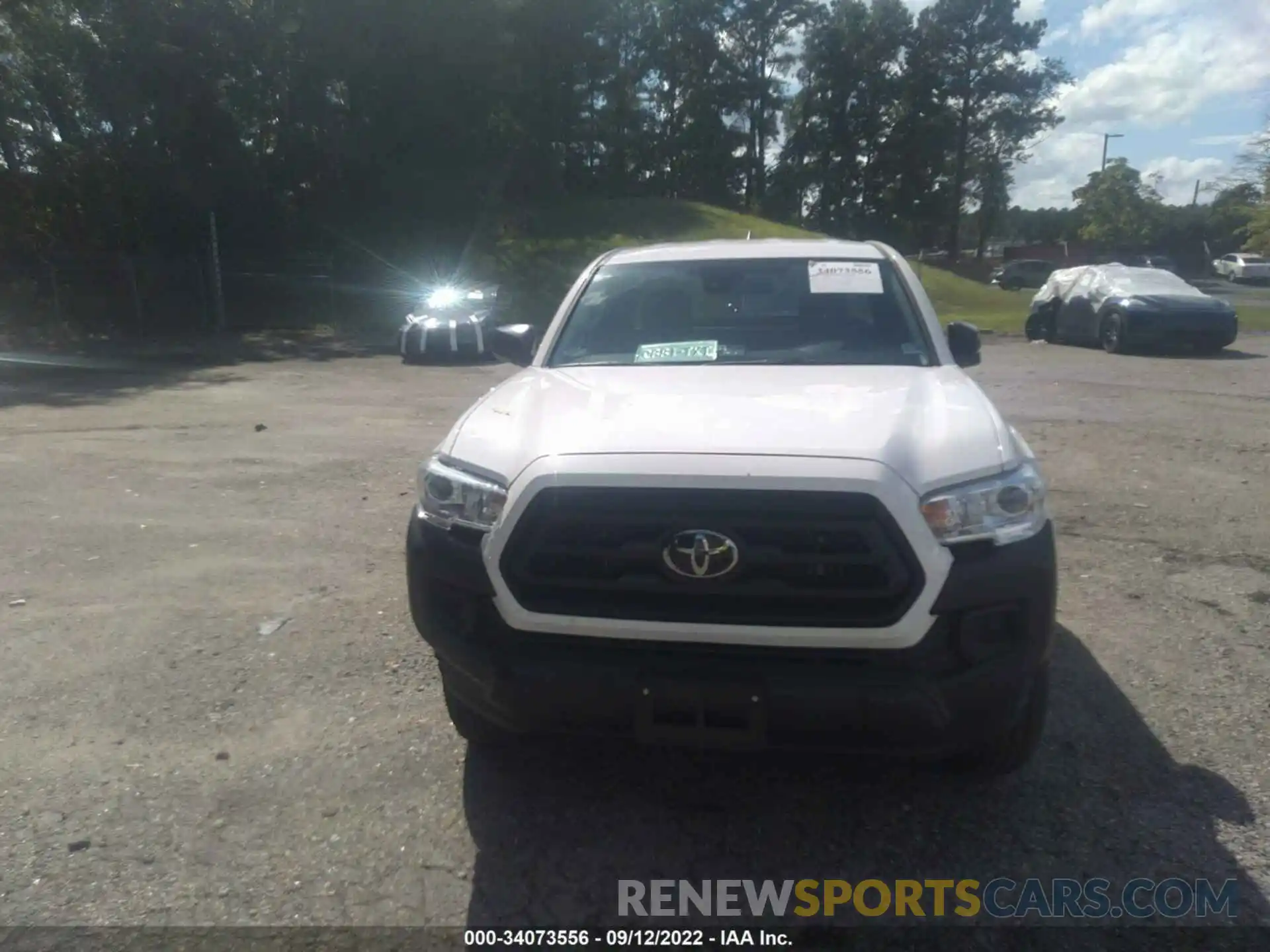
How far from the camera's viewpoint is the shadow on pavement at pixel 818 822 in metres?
3.16

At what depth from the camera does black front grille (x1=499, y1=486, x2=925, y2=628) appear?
117 inches

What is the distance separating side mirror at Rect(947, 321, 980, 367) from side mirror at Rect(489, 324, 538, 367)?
6.40ft

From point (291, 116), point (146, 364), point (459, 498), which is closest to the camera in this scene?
point (459, 498)

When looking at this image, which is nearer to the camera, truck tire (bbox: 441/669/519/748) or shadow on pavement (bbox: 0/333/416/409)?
truck tire (bbox: 441/669/519/748)


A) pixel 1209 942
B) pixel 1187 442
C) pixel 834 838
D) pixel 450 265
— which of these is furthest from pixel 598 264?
pixel 450 265

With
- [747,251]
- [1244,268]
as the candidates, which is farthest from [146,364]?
[1244,268]

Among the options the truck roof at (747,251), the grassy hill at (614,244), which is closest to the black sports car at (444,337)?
the grassy hill at (614,244)

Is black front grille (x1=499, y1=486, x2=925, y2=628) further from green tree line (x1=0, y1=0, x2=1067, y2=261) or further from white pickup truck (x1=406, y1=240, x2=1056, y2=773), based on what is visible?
green tree line (x1=0, y1=0, x2=1067, y2=261)

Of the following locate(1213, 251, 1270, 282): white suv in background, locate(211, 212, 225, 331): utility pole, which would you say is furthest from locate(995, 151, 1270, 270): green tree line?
locate(211, 212, 225, 331): utility pole

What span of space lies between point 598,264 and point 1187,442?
6934 millimetres

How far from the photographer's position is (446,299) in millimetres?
20062

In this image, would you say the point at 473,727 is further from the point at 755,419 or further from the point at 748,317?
the point at 748,317

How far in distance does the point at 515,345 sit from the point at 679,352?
1.06 metres

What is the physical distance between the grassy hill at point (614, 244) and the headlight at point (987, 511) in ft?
73.0
